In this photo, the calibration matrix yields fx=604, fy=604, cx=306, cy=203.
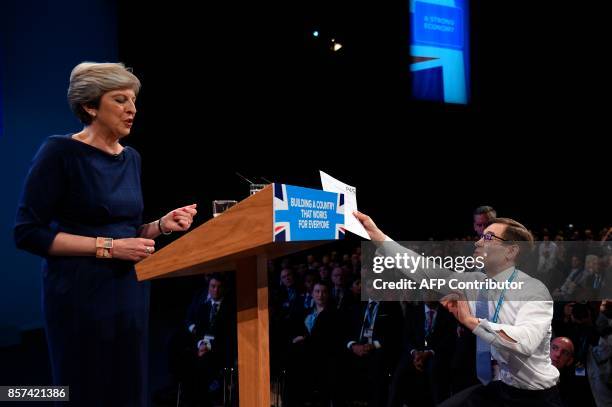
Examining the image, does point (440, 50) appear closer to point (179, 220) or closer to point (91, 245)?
point (179, 220)

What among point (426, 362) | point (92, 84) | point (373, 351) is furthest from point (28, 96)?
point (92, 84)

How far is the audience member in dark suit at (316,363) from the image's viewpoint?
4.76m

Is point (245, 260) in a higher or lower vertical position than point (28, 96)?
lower

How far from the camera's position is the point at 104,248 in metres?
1.64

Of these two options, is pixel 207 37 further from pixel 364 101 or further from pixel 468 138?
pixel 468 138

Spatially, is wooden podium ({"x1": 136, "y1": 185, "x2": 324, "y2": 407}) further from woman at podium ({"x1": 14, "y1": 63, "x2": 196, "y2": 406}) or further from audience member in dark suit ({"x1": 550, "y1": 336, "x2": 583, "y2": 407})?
audience member in dark suit ({"x1": 550, "y1": 336, "x2": 583, "y2": 407})

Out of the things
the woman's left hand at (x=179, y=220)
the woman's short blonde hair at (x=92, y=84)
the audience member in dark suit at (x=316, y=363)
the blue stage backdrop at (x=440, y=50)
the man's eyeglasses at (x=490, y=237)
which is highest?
the blue stage backdrop at (x=440, y=50)

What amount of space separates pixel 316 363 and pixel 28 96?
5.01 m

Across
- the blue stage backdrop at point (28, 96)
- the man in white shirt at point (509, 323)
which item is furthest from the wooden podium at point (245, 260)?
the blue stage backdrop at point (28, 96)

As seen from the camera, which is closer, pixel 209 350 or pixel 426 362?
pixel 426 362

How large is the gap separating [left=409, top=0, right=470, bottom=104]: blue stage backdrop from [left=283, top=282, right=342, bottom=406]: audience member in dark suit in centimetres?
656

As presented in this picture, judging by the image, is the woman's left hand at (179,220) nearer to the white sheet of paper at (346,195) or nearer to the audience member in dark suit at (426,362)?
the white sheet of paper at (346,195)

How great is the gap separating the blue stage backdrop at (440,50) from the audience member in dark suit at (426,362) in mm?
6601

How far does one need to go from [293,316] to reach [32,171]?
393 centimetres
